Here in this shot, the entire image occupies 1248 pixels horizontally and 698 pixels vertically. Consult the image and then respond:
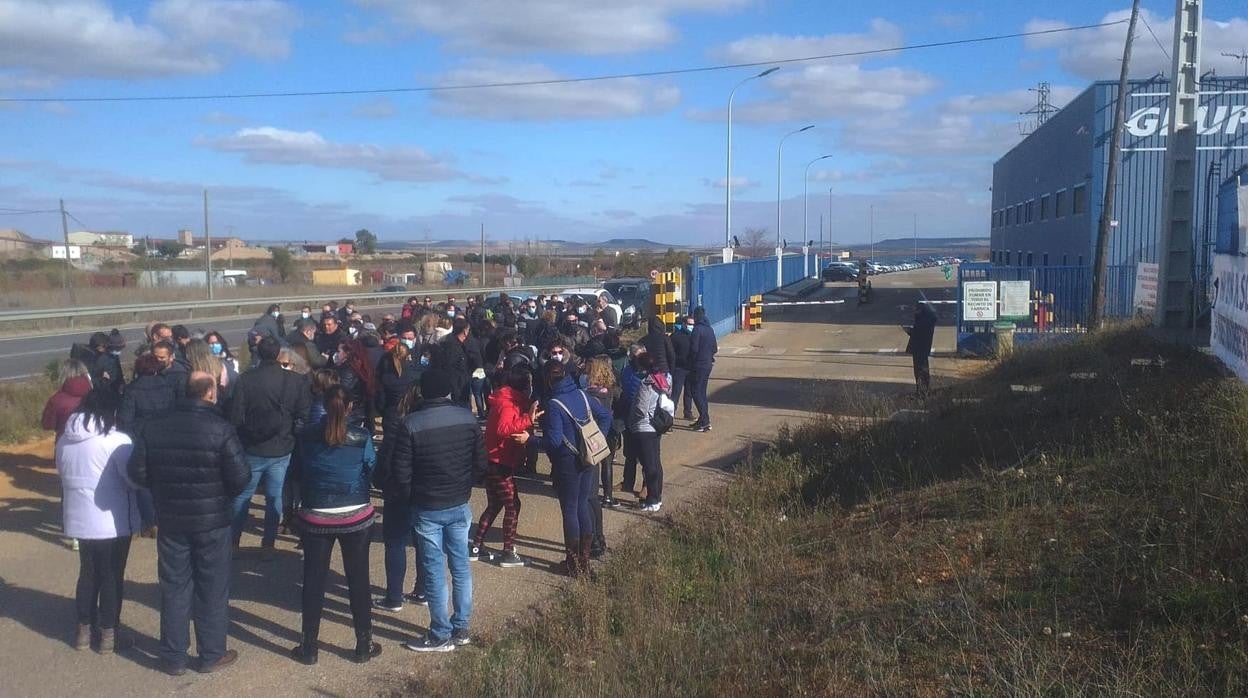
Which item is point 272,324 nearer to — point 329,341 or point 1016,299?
point 329,341

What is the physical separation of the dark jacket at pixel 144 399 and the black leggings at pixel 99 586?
168cm

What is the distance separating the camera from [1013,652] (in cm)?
479

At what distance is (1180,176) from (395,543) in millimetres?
11596

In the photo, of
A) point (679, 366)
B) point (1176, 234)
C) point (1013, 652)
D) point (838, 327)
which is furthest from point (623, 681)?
point (838, 327)

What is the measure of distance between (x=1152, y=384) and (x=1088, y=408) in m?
0.73

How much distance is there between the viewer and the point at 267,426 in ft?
26.1

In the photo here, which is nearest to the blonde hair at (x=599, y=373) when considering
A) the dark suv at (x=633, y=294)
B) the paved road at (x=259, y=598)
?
the paved road at (x=259, y=598)

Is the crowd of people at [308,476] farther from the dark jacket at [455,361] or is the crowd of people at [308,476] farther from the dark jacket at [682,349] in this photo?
the dark jacket at [682,349]

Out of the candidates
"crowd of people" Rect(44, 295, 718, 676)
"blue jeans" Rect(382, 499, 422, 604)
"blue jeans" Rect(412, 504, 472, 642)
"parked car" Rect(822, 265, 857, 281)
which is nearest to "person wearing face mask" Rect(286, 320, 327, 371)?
"crowd of people" Rect(44, 295, 718, 676)

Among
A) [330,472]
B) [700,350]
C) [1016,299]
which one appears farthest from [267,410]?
[1016,299]

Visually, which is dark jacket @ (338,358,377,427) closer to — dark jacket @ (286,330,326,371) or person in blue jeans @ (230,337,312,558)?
dark jacket @ (286,330,326,371)

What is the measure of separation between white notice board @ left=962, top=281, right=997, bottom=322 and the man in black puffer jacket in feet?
63.2

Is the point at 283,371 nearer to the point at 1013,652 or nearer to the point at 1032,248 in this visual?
the point at 1013,652

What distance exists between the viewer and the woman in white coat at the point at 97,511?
618 cm
